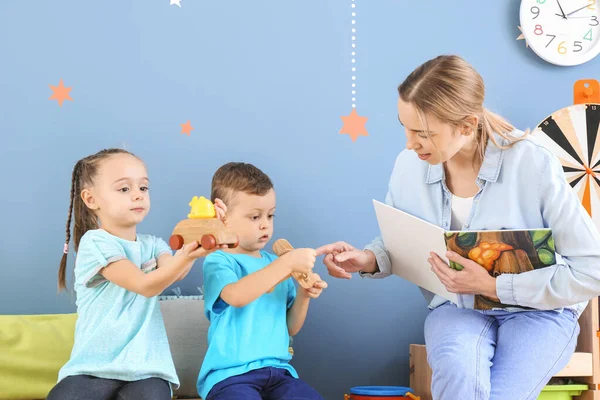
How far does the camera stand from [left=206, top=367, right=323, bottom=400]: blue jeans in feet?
4.82

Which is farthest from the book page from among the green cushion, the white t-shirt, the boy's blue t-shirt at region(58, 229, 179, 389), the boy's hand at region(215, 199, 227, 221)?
the green cushion

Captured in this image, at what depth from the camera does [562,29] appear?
2.10 metres

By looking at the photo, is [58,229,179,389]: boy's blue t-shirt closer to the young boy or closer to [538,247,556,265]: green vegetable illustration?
the young boy

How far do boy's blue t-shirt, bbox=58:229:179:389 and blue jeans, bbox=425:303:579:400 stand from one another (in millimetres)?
577

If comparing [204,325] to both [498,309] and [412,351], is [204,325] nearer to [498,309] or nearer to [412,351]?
[412,351]

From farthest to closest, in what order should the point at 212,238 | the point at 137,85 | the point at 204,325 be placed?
the point at 137,85 < the point at 204,325 < the point at 212,238

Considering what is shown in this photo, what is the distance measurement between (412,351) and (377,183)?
→ 481 mm

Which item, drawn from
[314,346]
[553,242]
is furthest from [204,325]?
[553,242]

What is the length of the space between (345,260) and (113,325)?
53 centimetres

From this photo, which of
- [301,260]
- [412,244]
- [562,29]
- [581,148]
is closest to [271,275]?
[301,260]

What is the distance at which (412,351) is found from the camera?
196 centimetres

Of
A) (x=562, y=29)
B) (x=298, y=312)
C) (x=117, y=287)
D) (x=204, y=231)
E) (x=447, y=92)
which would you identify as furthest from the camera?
(x=562, y=29)

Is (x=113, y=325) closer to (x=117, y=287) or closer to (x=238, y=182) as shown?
(x=117, y=287)

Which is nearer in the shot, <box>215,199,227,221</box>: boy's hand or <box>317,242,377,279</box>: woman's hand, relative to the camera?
<box>215,199,227,221</box>: boy's hand
